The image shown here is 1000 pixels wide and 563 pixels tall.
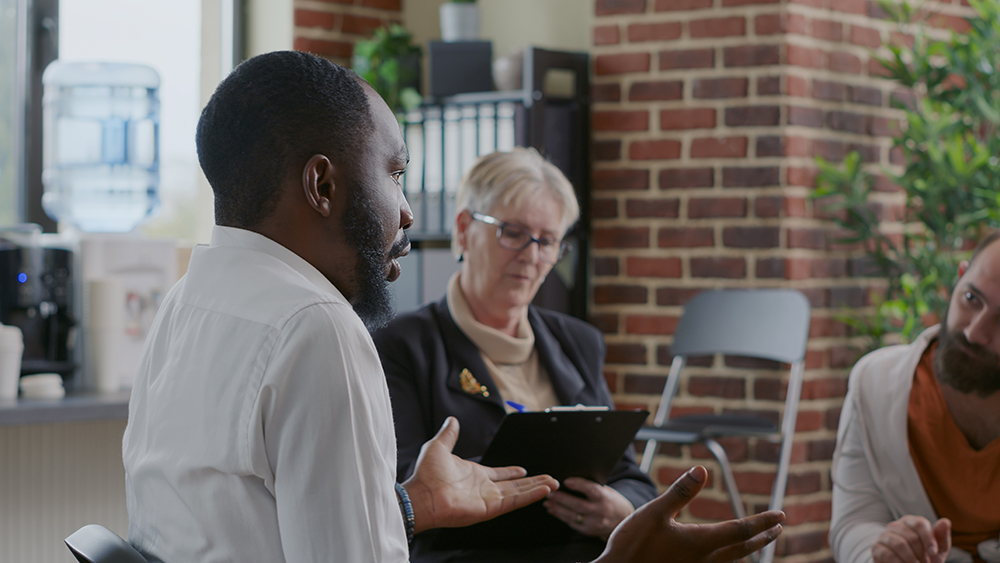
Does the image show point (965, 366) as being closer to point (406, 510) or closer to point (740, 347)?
point (406, 510)

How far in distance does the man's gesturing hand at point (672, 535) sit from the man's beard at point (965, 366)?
853mm

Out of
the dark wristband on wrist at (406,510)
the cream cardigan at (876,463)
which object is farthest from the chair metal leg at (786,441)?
the dark wristband on wrist at (406,510)

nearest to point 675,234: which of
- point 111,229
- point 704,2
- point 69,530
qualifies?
point 704,2

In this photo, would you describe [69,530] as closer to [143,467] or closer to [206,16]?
[143,467]

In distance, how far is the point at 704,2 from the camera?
3053 millimetres

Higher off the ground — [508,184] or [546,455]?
[508,184]

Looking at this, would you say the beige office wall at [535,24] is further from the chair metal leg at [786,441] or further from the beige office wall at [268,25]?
the chair metal leg at [786,441]

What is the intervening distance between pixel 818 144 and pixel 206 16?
2.17 m

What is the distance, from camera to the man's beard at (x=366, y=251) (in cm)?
89

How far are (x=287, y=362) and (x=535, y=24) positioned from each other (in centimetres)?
288

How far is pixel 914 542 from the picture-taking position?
1.50 metres

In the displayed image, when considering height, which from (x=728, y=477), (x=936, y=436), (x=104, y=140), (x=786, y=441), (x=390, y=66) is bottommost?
(x=728, y=477)

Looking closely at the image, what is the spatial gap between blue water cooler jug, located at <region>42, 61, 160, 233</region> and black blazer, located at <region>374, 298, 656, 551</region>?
1.54m

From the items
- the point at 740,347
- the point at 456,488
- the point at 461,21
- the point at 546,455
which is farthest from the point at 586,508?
the point at 461,21
